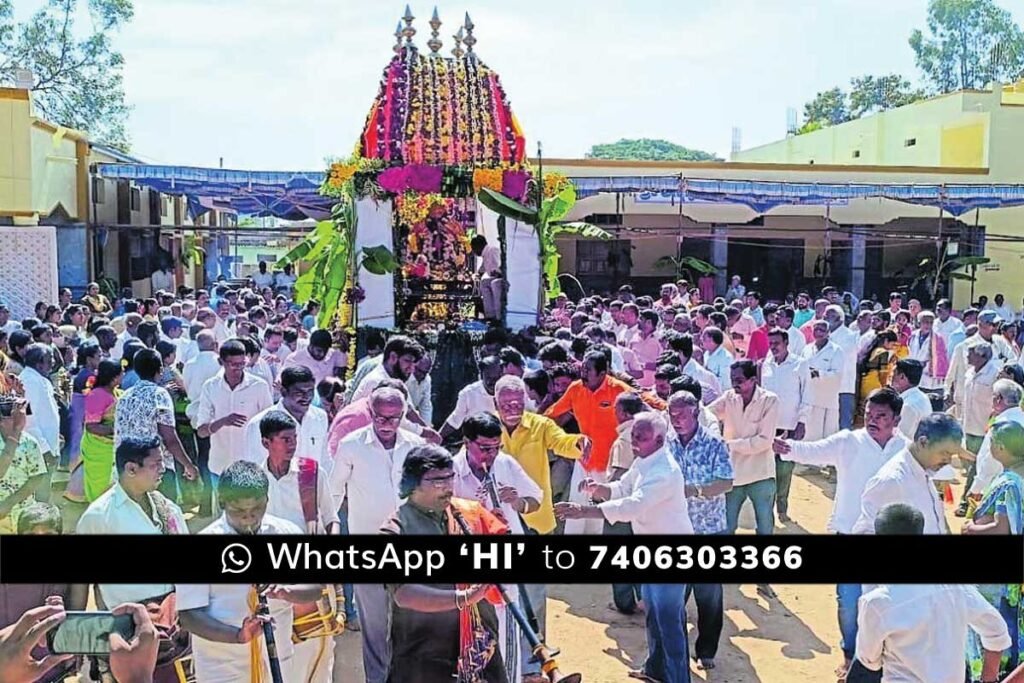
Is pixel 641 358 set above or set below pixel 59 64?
below

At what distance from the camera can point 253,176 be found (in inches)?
607

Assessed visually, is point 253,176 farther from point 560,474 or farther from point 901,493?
point 901,493

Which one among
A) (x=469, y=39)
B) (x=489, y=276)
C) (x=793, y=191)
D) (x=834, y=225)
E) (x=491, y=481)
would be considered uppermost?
(x=469, y=39)

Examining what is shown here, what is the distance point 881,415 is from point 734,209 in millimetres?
13961

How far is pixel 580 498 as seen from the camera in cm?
595

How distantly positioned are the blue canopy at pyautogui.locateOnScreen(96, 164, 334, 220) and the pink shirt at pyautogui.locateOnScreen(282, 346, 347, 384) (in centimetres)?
816

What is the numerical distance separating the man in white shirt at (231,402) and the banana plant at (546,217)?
13.0ft

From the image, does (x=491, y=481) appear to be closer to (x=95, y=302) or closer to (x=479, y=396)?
(x=479, y=396)

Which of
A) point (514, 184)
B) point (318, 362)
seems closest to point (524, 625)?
point (318, 362)

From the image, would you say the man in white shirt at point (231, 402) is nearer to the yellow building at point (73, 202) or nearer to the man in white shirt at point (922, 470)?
the man in white shirt at point (922, 470)

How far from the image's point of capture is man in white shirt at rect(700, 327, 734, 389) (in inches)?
300

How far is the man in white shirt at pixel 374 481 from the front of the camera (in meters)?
4.36

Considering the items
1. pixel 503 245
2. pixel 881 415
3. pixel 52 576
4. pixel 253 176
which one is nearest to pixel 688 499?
pixel 881 415

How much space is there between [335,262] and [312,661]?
648 centimetres
